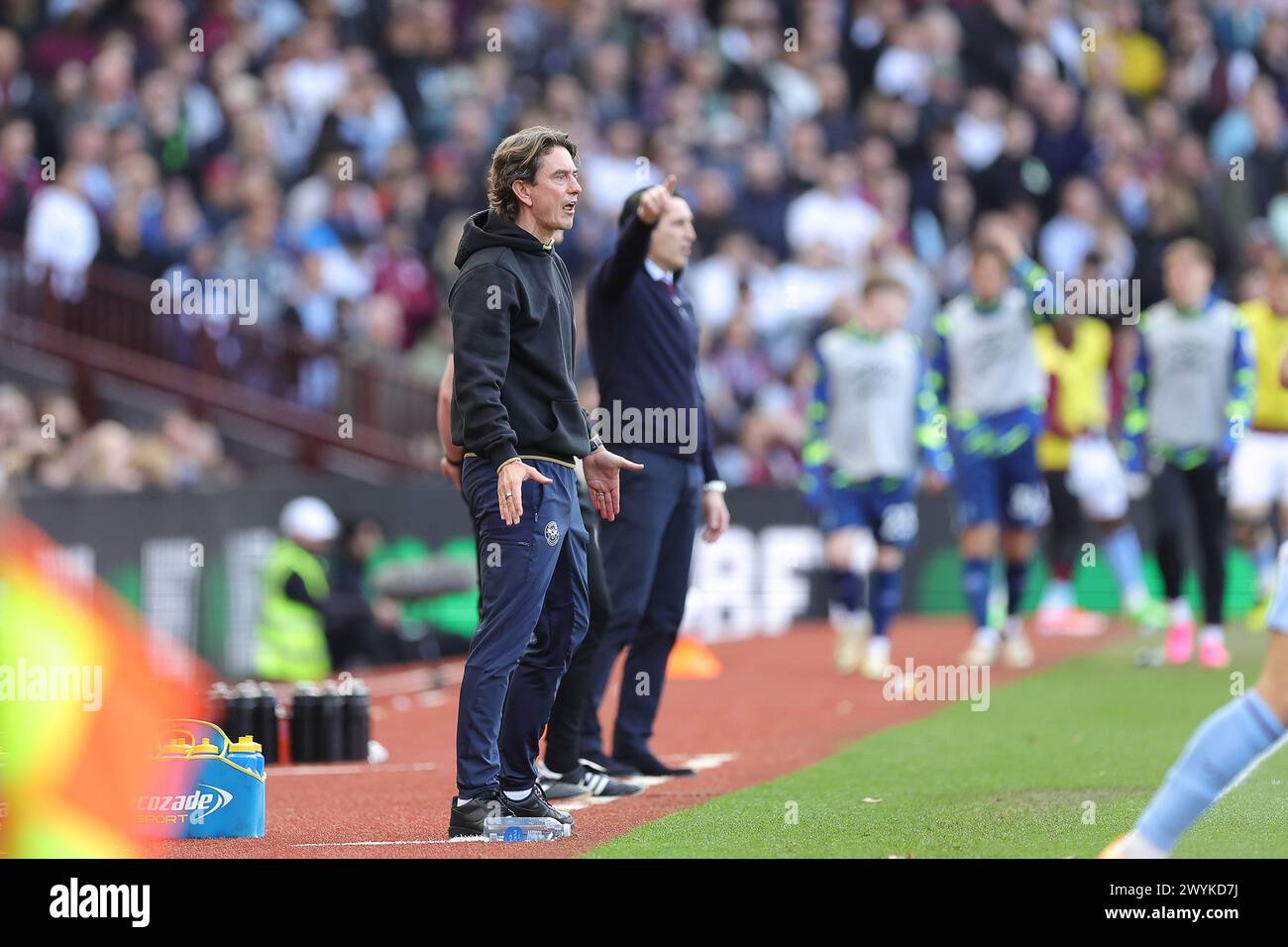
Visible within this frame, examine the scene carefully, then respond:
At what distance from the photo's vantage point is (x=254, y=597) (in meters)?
14.9

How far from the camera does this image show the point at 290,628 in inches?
579

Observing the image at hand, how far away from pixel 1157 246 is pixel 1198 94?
3.26m

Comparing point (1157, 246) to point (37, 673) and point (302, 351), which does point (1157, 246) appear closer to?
point (302, 351)

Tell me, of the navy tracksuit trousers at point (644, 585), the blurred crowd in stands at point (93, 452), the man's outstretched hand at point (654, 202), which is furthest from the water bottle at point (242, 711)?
the blurred crowd in stands at point (93, 452)

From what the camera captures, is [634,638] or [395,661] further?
[395,661]

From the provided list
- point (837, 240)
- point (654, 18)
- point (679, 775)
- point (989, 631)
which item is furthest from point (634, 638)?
point (654, 18)

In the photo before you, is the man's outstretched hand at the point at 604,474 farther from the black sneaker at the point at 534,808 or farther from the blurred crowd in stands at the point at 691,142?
the blurred crowd in stands at the point at 691,142

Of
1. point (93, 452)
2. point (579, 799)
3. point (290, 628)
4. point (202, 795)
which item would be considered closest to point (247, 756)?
point (202, 795)

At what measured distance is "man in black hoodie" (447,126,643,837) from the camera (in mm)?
6918

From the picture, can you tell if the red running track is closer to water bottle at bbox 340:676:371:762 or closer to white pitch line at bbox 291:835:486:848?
white pitch line at bbox 291:835:486:848

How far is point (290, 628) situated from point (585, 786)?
676cm

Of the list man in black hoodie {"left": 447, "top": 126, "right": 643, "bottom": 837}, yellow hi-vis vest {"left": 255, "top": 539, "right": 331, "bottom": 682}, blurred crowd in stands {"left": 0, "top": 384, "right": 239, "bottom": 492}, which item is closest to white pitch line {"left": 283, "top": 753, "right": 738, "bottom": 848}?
man in black hoodie {"left": 447, "top": 126, "right": 643, "bottom": 837}

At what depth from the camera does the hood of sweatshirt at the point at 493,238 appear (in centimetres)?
709
